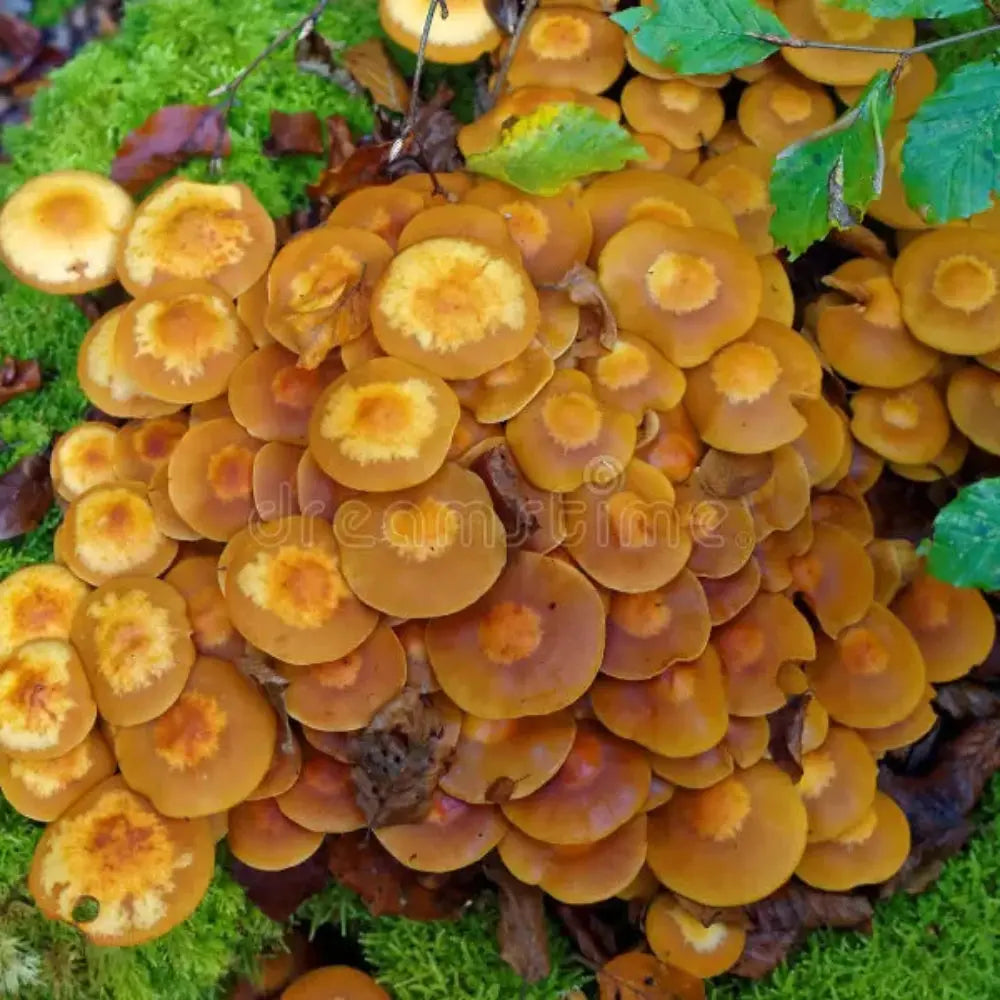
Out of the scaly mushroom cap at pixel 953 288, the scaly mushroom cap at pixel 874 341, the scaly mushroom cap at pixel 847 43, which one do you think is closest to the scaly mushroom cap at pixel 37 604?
the scaly mushroom cap at pixel 874 341

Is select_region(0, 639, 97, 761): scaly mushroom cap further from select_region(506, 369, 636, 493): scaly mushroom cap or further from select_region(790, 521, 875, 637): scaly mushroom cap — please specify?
select_region(790, 521, 875, 637): scaly mushroom cap

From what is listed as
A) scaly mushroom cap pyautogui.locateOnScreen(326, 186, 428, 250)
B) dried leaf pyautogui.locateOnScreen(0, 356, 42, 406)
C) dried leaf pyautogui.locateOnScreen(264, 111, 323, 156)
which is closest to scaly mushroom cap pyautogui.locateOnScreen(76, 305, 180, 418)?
dried leaf pyautogui.locateOnScreen(0, 356, 42, 406)

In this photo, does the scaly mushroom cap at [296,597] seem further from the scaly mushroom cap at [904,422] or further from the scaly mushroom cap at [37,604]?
the scaly mushroom cap at [904,422]

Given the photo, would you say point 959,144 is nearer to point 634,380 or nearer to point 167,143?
point 634,380

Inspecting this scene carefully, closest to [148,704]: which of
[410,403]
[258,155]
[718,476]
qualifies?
[410,403]

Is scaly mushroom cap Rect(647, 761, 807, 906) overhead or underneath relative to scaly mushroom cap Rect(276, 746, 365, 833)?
underneath

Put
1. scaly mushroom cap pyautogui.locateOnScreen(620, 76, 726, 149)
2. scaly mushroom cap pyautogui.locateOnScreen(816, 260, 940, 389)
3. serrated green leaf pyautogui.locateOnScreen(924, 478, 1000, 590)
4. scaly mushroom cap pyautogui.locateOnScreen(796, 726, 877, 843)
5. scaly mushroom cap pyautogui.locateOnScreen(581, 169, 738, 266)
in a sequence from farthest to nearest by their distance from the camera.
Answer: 1. scaly mushroom cap pyautogui.locateOnScreen(620, 76, 726, 149)
2. scaly mushroom cap pyautogui.locateOnScreen(816, 260, 940, 389)
3. scaly mushroom cap pyautogui.locateOnScreen(581, 169, 738, 266)
4. scaly mushroom cap pyautogui.locateOnScreen(796, 726, 877, 843)
5. serrated green leaf pyautogui.locateOnScreen(924, 478, 1000, 590)
